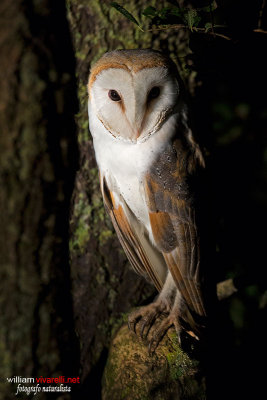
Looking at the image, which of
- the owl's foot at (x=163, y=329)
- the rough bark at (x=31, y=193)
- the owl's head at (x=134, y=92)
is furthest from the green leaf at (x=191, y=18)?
the owl's foot at (x=163, y=329)

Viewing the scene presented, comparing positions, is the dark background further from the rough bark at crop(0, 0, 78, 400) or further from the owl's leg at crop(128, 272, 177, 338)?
the owl's leg at crop(128, 272, 177, 338)

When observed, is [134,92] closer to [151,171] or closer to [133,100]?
[133,100]

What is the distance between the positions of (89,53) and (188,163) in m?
0.72

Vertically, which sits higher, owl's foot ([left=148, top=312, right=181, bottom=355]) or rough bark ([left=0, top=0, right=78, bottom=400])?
rough bark ([left=0, top=0, right=78, bottom=400])

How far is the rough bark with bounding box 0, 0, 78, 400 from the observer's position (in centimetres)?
122

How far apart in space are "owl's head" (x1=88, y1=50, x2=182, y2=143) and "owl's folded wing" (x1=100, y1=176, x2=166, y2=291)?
12.7 inches

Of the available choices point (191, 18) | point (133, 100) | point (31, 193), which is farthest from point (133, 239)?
point (191, 18)

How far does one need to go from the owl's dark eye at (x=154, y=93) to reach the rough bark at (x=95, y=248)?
52cm

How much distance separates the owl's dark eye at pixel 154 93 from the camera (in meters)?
1.15

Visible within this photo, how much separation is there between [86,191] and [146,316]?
661 mm

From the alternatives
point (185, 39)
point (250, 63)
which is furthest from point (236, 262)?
point (185, 39)

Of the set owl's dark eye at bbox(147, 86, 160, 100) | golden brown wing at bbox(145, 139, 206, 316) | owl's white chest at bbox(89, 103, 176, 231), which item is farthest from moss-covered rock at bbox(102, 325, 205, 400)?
owl's dark eye at bbox(147, 86, 160, 100)

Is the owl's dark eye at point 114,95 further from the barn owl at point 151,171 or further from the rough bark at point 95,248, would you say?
the rough bark at point 95,248

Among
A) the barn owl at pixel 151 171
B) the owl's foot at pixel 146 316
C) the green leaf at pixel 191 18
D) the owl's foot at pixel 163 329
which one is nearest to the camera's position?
the green leaf at pixel 191 18
